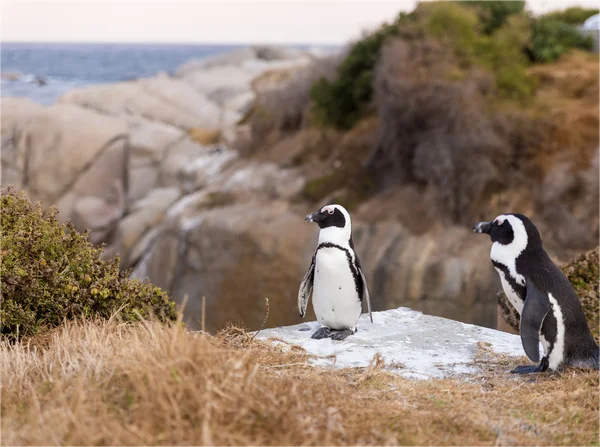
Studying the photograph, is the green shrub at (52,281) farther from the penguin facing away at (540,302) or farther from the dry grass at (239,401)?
the penguin facing away at (540,302)

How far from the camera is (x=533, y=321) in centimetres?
471

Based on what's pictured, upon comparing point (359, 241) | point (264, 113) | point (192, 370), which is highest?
point (264, 113)

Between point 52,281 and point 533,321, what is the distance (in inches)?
134

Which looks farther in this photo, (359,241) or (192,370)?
(359,241)

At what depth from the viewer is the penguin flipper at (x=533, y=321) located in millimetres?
4688

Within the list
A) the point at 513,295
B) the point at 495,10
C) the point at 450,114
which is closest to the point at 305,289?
the point at 513,295

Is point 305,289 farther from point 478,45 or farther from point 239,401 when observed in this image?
point 478,45

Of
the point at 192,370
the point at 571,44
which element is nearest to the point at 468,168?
the point at 571,44

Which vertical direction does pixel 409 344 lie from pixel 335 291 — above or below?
below

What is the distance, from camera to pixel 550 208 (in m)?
12.9

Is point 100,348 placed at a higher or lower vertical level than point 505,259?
lower

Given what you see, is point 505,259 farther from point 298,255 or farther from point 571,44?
point 571,44

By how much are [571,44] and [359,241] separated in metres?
8.25

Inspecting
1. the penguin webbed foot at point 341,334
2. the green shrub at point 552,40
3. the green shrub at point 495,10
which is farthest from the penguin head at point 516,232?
the green shrub at point 495,10
